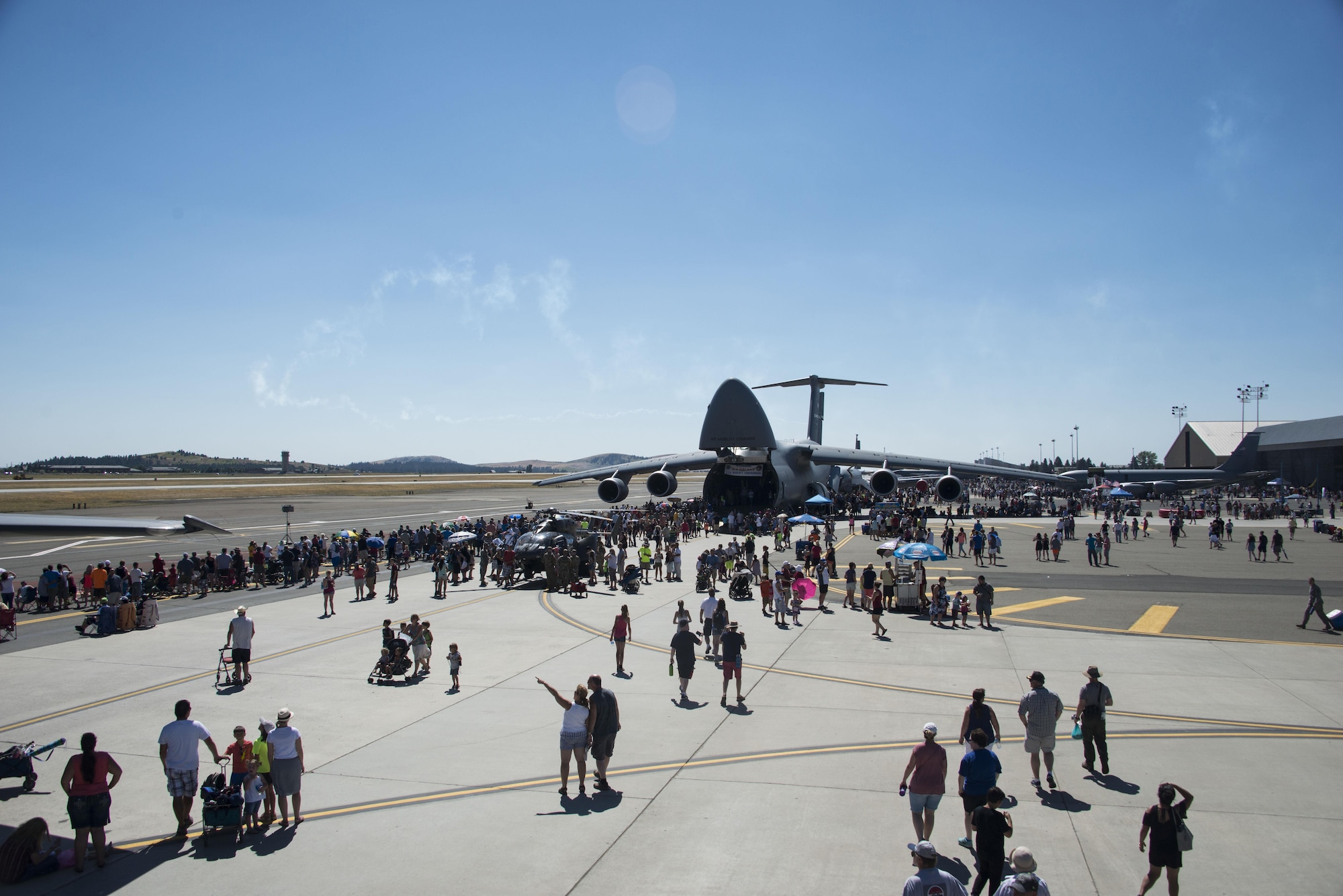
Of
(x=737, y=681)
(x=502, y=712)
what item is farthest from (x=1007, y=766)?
(x=502, y=712)

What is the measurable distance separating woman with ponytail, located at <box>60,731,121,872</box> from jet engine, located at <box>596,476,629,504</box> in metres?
33.6

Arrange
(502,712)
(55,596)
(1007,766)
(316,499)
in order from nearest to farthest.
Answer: (1007,766)
(502,712)
(55,596)
(316,499)

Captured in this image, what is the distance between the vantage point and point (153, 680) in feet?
41.3

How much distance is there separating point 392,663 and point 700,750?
6168 mm

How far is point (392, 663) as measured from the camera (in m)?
12.6

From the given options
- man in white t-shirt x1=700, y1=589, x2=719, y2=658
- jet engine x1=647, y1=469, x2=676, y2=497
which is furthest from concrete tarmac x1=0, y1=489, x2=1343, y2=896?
jet engine x1=647, y1=469, x2=676, y2=497

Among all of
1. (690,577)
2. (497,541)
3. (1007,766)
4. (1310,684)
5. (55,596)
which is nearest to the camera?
(1007,766)

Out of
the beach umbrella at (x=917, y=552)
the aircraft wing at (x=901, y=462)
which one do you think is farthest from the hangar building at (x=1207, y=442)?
the beach umbrella at (x=917, y=552)

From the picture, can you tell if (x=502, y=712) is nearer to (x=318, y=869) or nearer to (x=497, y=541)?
(x=318, y=869)

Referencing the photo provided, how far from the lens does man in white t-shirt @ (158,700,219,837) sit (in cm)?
725

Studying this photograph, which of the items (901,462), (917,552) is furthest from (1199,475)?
(917,552)

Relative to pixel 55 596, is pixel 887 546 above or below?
above

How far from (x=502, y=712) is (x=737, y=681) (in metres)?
3.53

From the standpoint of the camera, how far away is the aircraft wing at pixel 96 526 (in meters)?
6.84
